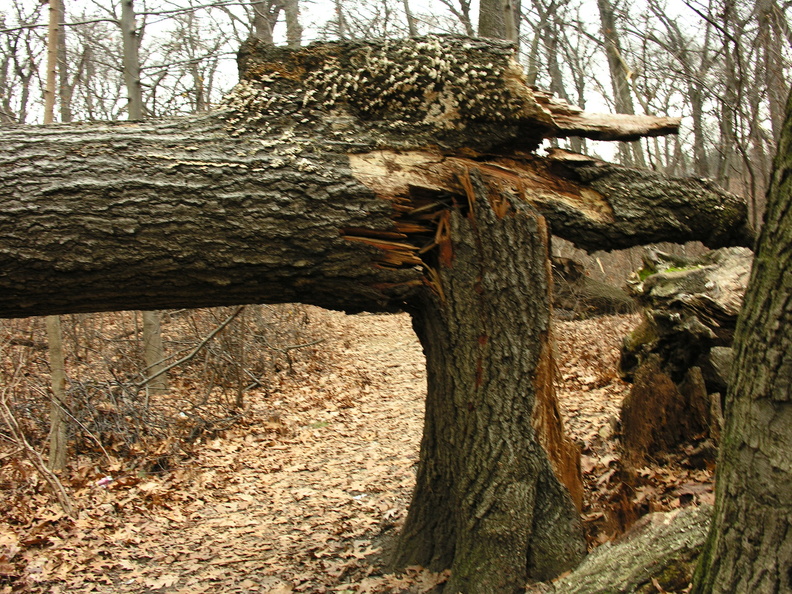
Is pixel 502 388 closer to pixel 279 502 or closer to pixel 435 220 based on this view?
pixel 435 220

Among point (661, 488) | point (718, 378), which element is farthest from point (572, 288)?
point (661, 488)

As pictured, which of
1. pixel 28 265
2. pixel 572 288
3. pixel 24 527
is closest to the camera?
pixel 28 265

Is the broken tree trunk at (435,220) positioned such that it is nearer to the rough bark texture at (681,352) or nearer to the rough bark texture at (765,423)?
the rough bark texture at (765,423)

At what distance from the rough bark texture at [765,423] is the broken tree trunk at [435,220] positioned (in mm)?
1433

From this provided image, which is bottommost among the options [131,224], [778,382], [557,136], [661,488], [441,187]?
[661,488]

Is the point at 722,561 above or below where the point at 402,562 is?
above

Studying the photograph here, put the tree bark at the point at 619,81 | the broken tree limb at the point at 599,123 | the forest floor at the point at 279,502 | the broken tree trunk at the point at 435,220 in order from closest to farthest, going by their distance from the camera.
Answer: the broken tree trunk at the point at 435,220
the broken tree limb at the point at 599,123
the forest floor at the point at 279,502
the tree bark at the point at 619,81

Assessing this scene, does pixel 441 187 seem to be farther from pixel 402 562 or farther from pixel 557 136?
pixel 402 562

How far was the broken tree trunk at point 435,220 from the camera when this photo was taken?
2.93m

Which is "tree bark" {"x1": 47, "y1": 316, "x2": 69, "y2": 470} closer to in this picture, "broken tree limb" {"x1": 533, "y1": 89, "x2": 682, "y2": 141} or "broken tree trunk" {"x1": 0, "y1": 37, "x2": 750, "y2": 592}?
"broken tree trunk" {"x1": 0, "y1": 37, "x2": 750, "y2": 592}

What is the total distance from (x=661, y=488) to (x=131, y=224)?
3.62 m

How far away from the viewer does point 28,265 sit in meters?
2.67

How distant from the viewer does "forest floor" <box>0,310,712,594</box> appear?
3.99 metres

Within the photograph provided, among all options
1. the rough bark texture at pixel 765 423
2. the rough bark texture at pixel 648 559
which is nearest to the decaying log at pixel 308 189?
the rough bark texture at pixel 648 559
